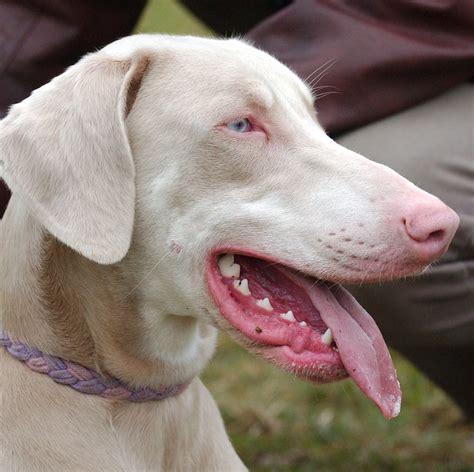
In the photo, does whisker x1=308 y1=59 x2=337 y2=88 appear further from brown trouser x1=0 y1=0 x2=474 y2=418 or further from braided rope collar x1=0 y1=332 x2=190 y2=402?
braided rope collar x1=0 y1=332 x2=190 y2=402

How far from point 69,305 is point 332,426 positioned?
85.6 inches

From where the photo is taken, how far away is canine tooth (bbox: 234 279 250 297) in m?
2.83

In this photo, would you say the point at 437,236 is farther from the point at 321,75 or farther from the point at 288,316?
the point at 321,75

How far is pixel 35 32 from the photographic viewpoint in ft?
13.3

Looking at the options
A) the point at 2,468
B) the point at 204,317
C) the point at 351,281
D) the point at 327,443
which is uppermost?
the point at 351,281

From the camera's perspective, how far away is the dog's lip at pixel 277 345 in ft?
9.08

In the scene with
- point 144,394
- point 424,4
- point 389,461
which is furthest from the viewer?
point 389,461

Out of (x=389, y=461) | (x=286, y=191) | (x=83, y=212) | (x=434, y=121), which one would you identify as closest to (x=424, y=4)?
(x=434, y=121)

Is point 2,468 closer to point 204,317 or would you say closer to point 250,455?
point 204,317

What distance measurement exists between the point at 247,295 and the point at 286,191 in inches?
11.1

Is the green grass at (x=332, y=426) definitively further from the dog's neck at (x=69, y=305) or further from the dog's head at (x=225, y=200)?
the dog's head at (x=225, y=200)

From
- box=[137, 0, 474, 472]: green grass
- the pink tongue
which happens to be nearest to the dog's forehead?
Answer: the pink tongue

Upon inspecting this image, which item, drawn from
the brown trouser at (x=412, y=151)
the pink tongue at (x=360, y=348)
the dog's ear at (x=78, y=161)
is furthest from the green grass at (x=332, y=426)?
the dog's ear at (x=78, y=161)

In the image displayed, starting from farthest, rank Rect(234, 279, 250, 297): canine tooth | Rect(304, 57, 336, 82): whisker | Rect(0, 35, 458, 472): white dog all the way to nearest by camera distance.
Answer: Rect(304, 57, 336, 82): whisker < Rect(234, 279, 250, 297): canine tooth < Rect(0, 35, 458, 472): white dog
